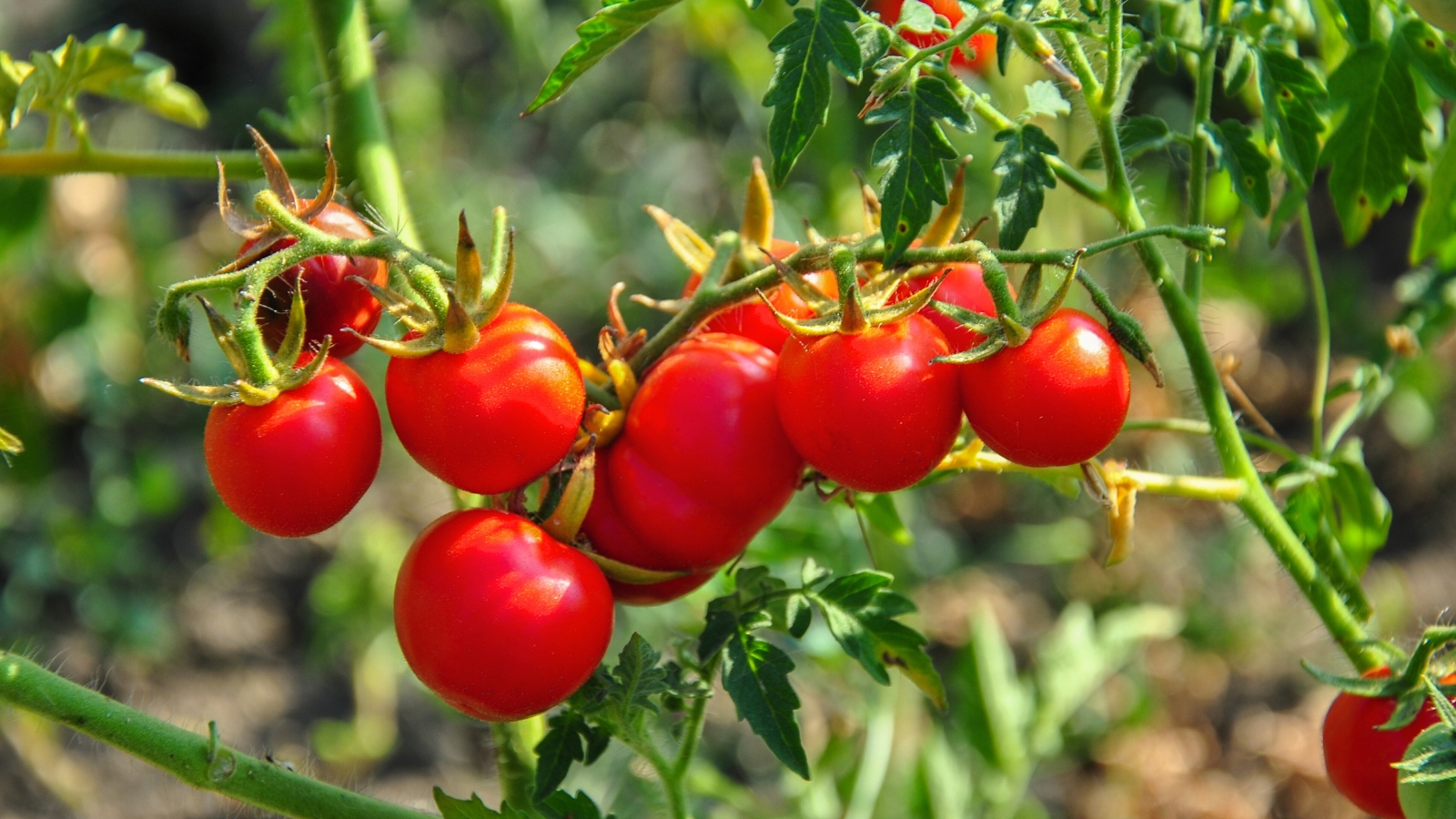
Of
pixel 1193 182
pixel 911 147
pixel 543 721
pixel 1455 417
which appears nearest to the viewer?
pixel 911 147

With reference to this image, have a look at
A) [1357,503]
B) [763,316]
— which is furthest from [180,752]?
[1357,503]

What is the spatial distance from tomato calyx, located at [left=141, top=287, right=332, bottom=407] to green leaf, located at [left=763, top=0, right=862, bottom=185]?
0.29 metres

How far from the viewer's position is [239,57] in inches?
107

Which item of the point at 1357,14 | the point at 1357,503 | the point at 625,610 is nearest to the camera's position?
the point at 1357,14

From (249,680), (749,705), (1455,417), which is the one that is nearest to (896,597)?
(749,705)

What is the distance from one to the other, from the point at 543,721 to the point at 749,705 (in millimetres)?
306

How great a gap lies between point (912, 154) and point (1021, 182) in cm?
8

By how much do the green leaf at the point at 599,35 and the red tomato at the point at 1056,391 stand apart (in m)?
0.29

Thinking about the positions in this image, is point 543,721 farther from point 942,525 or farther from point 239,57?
point 239,57

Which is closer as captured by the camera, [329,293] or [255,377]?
[255,377]

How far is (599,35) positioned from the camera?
70cm

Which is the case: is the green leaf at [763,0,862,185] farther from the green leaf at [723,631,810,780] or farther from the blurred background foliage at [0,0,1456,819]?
the blurred background foliage at [0,0,1456,819]

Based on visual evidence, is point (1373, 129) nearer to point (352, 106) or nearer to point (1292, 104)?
point (1292, 104)

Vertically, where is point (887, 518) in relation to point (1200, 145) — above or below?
below
